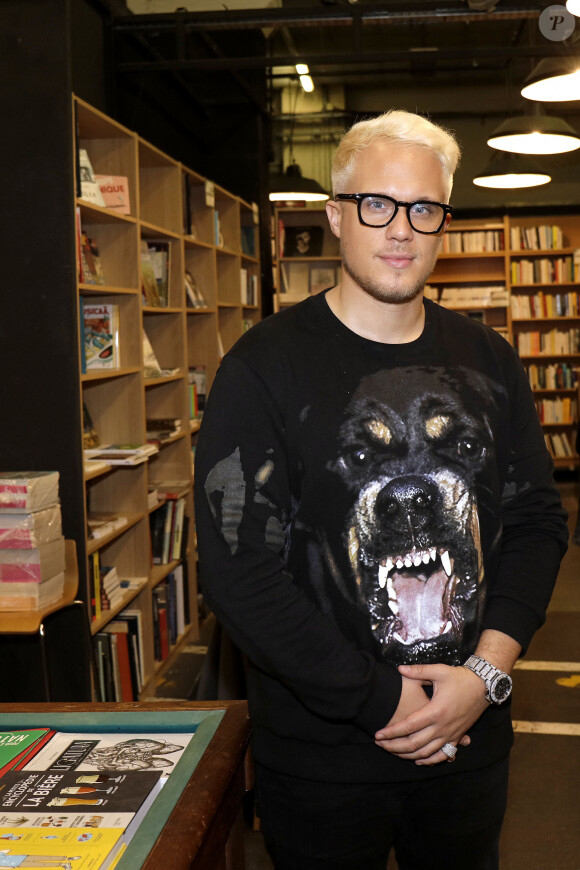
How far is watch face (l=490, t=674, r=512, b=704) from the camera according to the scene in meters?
1.37

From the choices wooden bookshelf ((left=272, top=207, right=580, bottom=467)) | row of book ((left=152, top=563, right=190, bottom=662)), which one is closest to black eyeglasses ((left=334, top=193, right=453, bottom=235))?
row of book ((left=152, top=563, right=190, bottom=662))

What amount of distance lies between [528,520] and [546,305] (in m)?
9.13

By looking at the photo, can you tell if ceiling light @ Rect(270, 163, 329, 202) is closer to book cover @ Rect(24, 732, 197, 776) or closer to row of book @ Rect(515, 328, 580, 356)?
row of book @ Rect(515, 328, 580, 356)

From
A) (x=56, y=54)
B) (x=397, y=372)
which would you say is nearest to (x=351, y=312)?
(x=397, y=372)

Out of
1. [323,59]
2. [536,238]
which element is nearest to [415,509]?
[323,59]

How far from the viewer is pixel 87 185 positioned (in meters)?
3.30

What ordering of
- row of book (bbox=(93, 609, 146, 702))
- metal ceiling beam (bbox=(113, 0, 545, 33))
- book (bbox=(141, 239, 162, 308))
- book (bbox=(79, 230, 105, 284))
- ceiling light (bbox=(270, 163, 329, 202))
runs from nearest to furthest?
book (bbox=(79, 230, 105, 284))
row of book (bbox=(93, 609, 146, 702))
book (bbox=(141, 239, 162, 308))
metal ceiling beam (bbox=(113, 0, 545, 33))
ceiling light (bbox=(270, 163, 329, 202))

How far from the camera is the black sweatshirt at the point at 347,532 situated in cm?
130

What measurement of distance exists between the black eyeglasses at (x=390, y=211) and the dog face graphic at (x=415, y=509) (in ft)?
0.75

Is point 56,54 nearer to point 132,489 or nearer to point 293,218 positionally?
point 132,489

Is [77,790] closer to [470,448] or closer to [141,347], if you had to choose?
[470,448]

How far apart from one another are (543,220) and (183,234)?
272 inches

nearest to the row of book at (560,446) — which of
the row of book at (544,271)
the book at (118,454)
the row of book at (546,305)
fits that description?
the row of book at (546,305)

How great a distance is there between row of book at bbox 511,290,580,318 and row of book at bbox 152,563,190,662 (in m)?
6.71
